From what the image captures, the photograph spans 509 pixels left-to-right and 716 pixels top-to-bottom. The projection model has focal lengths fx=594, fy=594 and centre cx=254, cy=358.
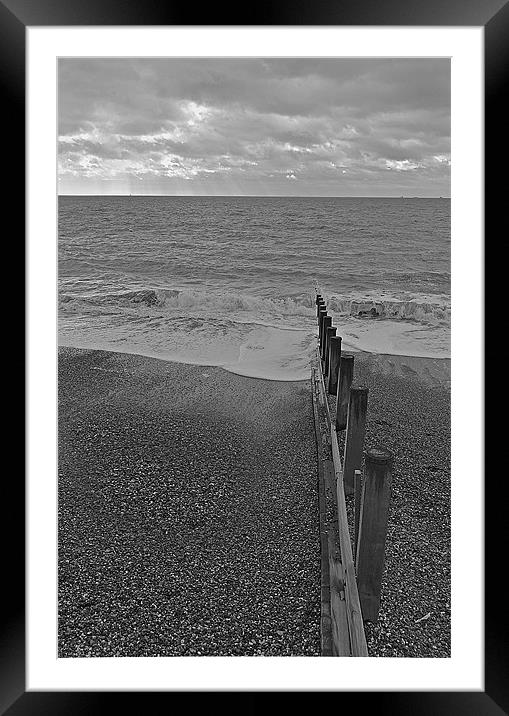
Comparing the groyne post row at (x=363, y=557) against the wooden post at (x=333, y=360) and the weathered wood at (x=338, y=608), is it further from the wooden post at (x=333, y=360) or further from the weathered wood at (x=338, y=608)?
the wooden post at (x=333, y=360)

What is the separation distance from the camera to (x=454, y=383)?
1.33 meters

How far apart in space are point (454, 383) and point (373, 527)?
0.53 meters

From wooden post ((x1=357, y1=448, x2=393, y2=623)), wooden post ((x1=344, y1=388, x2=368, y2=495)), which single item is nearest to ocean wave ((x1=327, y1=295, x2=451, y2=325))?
wooden post ((x1=344, y1=388, x2=368, y2=495))

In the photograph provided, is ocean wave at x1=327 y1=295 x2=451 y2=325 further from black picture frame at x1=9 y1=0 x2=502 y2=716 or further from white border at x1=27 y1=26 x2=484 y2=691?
black picture frame at x1=9 y1=0 x2=502 y2=716

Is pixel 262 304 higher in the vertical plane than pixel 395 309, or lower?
higher

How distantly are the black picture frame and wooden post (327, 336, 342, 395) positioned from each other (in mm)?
1786

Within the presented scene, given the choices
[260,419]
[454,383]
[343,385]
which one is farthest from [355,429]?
[260,419]

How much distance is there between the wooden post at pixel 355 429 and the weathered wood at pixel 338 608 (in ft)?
1.58

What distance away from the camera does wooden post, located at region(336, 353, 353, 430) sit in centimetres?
260
